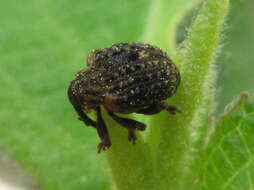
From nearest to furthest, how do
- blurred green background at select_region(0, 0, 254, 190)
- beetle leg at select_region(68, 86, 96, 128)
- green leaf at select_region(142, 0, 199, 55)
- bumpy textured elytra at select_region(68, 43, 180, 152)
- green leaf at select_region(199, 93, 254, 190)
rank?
1. green leaf at select_region(199, 93, 254, 190)
2. bumpy textured elytra at select_region(68, 43, 180, 152)
3. beetle leg at select_region(68, 86, 96, 128)
4. blurred green background at select_region(0, 0, 254, 190)
5. green leaf at select_region(142, 0, 199, 55)

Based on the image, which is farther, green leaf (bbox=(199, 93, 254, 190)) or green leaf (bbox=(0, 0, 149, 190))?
green leaf (bbox=(0, 0, 149, 190))

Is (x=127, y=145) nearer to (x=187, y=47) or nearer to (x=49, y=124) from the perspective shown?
(x=187, y=47)

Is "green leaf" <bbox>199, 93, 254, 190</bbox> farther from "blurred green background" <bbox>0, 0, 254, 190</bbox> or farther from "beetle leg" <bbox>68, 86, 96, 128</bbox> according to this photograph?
"blurred green background" <bbox>0, 0, 254, 190</bbox>

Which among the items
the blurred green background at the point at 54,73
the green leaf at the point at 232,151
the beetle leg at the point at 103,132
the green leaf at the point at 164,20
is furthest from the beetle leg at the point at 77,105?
the green leaf at the point at 164,20

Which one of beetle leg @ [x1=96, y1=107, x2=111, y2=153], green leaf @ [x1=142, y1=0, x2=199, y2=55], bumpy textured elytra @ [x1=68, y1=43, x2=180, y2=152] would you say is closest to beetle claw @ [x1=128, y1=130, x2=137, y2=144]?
bumpy textured elytra @ [x1=68, y1=43, x2=180, y2=152]

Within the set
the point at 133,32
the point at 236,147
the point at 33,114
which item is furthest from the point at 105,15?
the point at 236,147

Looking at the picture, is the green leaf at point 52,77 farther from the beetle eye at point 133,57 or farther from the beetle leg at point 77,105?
the beetle eye at point 133,57

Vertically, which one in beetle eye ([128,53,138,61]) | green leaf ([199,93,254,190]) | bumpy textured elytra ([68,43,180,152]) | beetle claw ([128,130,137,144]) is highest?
beetle eye ([128,53,138,61])

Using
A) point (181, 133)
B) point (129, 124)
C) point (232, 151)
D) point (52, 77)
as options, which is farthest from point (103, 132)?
point (52, 77)
